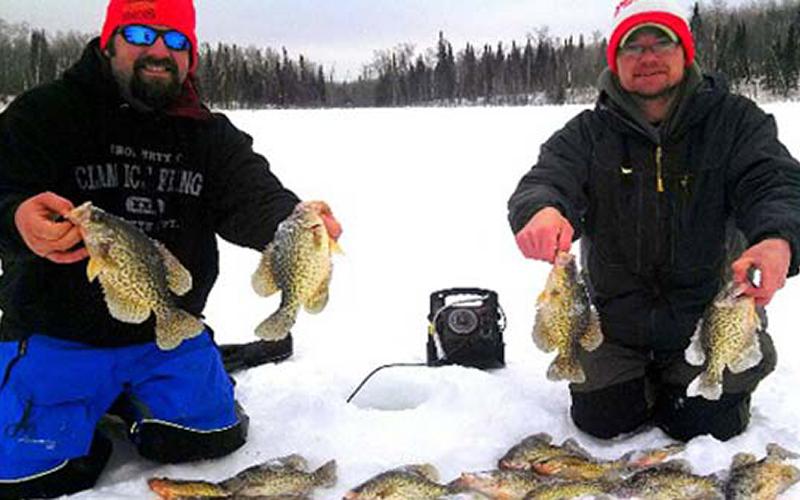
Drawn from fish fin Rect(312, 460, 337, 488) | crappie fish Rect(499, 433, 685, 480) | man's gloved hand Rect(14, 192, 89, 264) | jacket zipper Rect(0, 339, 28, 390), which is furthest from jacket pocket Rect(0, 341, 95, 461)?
crappie fish Rect(499, 433, 685, 480)

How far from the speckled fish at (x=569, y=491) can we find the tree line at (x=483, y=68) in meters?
30.6

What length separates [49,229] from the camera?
2625mm

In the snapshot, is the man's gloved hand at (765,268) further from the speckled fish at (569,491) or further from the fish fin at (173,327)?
the fish fin at (173,327)

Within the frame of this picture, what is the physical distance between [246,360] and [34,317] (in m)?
1.47

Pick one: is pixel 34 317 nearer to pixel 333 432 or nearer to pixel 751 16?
pixel 333 432

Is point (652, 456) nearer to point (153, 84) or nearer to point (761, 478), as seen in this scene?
point (761, 478)

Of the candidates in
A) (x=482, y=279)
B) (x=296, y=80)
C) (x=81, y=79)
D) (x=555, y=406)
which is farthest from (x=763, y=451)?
(x=296, y=80)

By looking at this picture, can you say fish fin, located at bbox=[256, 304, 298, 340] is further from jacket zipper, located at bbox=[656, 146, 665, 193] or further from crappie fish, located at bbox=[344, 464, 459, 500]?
jacket zipper, located at bbox=[656, 146, 665, 193]

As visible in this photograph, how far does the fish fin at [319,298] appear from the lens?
8.73 ft

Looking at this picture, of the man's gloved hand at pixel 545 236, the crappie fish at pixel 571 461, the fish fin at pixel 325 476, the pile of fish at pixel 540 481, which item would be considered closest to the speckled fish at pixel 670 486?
the pile of fish at pixel 540 481

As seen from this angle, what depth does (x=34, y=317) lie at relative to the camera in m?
3.24

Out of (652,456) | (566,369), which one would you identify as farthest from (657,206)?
(652,456)

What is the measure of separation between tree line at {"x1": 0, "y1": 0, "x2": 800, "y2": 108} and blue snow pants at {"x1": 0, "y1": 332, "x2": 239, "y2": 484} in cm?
2959

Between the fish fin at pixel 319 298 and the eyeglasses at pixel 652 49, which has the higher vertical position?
the eyeglasses at pixel 652 49
